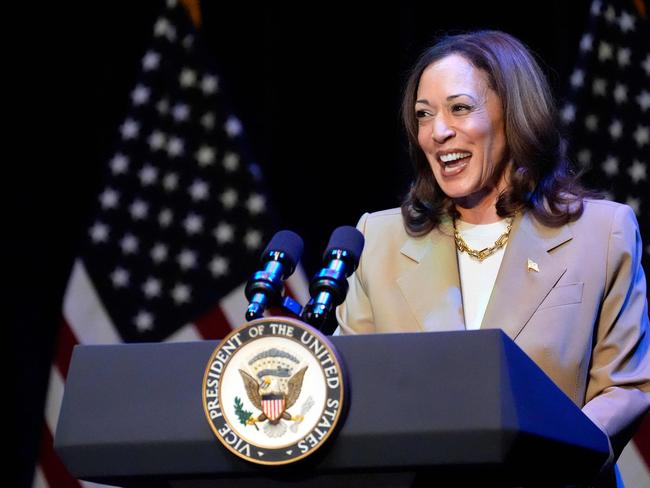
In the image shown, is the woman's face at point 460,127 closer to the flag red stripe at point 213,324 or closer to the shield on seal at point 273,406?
the shield on seal at point 273,406

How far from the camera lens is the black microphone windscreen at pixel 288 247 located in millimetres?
1438

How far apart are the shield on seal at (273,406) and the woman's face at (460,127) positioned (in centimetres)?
86

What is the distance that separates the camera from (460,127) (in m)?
1.95

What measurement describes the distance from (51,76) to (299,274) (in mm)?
1138

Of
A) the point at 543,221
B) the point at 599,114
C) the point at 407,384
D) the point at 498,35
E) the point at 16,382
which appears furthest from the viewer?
the point at 16,382

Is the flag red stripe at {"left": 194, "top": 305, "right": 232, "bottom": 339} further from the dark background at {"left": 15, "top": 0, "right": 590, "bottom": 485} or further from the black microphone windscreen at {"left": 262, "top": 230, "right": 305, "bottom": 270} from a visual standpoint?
the black microphone windscreen at {"left": 262, "top": 230, "right": 305, "bottom": 270}

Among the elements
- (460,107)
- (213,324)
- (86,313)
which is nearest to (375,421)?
(460,107)

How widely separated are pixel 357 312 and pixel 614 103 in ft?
5.42

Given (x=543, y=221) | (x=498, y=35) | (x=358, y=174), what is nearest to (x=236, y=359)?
(x=543, y=221)

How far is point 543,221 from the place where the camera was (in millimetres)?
1920

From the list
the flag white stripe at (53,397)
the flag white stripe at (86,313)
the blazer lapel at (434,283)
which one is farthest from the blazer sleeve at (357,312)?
the flag white stripe at (53,397)

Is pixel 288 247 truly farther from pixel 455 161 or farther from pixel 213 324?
pixel 213 324

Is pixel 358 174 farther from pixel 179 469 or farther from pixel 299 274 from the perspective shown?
pixel 179 469

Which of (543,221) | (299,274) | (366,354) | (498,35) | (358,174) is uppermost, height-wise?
(498,35)
